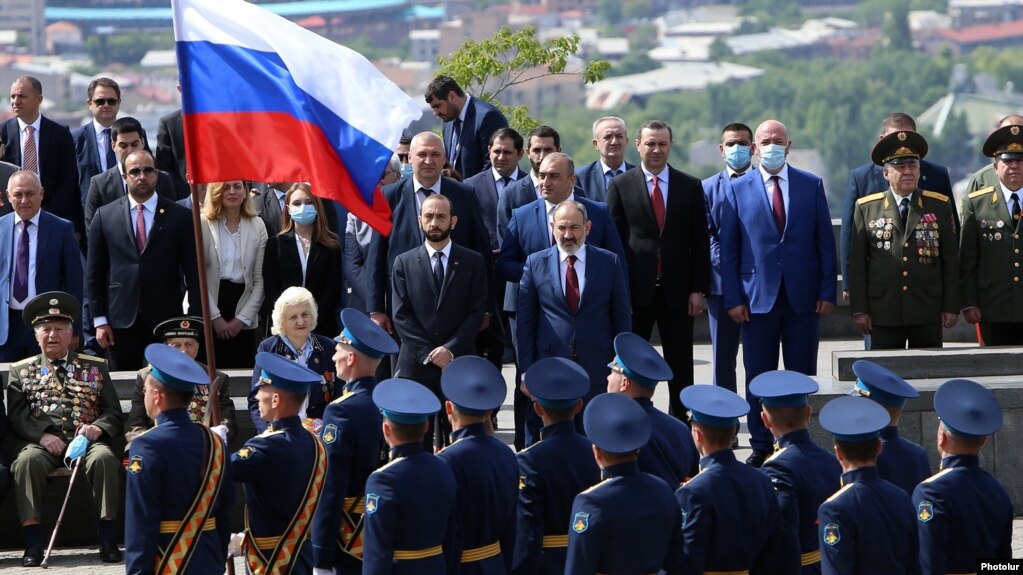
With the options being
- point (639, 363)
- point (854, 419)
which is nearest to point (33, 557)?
point (639, 363)

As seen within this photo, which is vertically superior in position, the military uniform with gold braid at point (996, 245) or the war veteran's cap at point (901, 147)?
the war veteran's cap at point (901, 147)

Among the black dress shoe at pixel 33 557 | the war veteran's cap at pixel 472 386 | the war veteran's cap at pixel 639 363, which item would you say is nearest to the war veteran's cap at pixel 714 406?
the war veteran's cap at pixel 639 363

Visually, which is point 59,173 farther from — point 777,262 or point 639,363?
point 639,363

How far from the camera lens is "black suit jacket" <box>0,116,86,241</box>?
12977 mm

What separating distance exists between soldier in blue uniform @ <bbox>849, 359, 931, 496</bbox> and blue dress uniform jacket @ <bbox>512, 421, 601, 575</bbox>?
136cm

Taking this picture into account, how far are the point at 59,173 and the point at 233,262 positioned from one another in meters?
1.99

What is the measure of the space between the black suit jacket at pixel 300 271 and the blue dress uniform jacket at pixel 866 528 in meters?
5.10

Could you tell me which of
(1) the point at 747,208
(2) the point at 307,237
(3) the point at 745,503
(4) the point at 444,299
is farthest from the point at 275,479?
(1) the point at 747,208

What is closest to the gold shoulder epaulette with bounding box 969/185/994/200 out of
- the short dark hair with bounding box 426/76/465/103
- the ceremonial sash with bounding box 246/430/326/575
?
the short dark hair with bounding box 426/76/465/103

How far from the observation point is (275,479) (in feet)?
25.9

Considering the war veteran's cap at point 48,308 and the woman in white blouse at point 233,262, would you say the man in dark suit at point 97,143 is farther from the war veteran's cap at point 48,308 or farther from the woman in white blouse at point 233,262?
the war veteran's cap at point 48,308

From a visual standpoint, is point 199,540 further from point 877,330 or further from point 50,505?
point 877,330

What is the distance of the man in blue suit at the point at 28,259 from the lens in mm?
11820

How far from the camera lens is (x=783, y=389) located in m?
7.92
